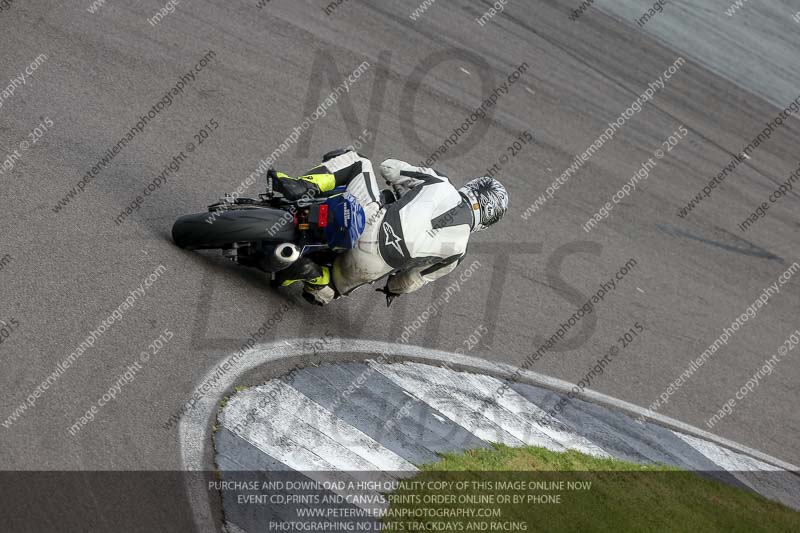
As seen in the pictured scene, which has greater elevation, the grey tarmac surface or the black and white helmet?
the black and white helmet

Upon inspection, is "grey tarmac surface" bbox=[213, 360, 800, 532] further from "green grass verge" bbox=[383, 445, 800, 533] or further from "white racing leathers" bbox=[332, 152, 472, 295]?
"white racing leathers" bbox=[332, 152, 472, 295]

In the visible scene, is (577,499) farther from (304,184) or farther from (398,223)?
(304,184)

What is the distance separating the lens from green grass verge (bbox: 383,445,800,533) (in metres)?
6.75

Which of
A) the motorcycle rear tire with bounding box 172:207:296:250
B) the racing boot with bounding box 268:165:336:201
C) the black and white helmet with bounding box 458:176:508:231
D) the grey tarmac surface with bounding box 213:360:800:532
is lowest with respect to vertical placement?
the grey tarmac surface with bounding box 213:360:800:532

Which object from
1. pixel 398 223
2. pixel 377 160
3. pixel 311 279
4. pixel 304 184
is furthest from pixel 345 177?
pixel 377 160

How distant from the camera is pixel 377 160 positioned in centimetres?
1072

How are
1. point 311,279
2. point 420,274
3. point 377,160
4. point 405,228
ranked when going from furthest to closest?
point 377,160 → point 420,274 → point 311,279 → point 405,228

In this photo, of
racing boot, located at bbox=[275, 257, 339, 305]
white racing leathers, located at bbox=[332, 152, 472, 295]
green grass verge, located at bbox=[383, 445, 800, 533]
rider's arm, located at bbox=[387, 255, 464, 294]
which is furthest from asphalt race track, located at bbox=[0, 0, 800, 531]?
green grass verge, located at bbox=[383, 445, 800, 533]

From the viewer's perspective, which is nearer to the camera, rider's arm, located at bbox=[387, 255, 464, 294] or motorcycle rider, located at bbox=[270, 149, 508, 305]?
motorcycle rider, located at bbox=[270, 149, 508, 305]

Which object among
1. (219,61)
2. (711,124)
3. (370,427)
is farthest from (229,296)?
(711,124)

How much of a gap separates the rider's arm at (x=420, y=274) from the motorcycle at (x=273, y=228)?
0.78m

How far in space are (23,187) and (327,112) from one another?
4.36 metres

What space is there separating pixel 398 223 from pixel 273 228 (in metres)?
1.00

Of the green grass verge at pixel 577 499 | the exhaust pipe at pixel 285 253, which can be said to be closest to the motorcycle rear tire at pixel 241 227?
the exhaust pipe at pixel 285 253
